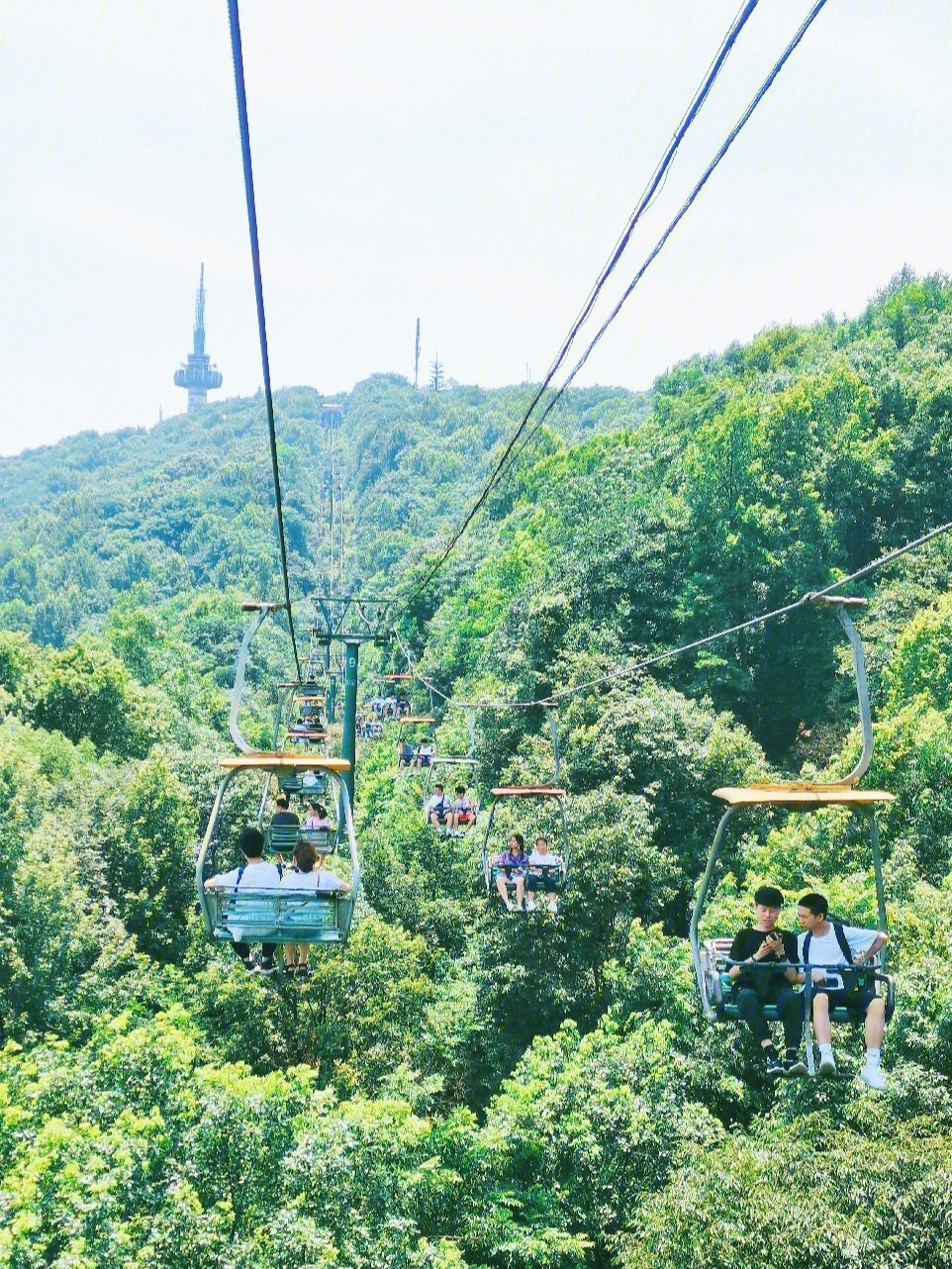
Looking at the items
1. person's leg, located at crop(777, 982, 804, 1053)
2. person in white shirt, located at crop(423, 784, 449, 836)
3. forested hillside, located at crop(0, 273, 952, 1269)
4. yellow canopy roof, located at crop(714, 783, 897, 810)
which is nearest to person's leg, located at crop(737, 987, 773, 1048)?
person's leg, located at crop(777, 982, 804, 1053)

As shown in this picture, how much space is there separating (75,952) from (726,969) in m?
21.4

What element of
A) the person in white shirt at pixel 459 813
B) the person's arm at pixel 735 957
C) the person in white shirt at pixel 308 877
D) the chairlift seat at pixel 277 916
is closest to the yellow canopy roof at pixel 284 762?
the person in white shirt at pixel 308 877

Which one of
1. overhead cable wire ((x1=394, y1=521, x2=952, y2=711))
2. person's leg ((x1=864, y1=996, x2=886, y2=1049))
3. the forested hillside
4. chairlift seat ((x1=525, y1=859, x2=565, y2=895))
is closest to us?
overhead cable wire ((x1=394, y1=521, x2=952, y2=711))

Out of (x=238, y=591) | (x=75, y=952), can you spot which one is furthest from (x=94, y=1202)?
(x=238, y=591)

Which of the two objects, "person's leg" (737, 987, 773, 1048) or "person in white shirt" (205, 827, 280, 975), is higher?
"person in white shirt" (205, 827, 280, 975)

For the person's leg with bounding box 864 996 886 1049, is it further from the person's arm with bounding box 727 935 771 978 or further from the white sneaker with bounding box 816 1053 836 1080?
the person's arm with bounding box 727 935 771 978

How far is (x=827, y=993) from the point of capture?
26.2ft

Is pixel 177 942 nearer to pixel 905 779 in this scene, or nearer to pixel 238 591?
pixel 905 779

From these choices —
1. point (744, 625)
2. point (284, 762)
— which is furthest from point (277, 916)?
point (744, 625)

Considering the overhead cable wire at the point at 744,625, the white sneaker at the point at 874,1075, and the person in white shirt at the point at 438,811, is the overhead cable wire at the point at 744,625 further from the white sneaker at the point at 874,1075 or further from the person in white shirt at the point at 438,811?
the white sneaker at the point at 874,1075

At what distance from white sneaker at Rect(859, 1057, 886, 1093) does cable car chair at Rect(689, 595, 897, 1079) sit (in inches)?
4.5

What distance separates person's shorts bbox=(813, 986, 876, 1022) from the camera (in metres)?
8.01

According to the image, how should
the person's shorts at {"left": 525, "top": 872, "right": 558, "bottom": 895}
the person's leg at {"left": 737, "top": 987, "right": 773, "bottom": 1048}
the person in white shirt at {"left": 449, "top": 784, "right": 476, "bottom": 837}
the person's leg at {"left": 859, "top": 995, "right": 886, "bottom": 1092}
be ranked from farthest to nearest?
the person in white shirt at {"left": 449, "top": 784, "right": 476, "bottom": 837}, the person's shorts at {"left": 525, "top": 872, "right": 558, "bottom": 895}, the person's leg at {"left": 737, "top": 987, "right": 773, "bottom": 1048}, the person's leg at {"left": 859, "top": 995, "right": 886, "bottom": 1092}

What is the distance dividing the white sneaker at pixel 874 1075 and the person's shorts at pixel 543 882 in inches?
354
